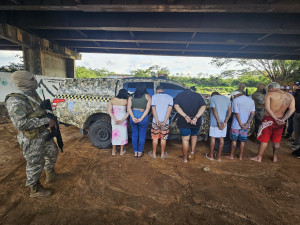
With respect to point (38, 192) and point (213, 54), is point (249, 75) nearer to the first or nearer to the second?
point (213, 54)

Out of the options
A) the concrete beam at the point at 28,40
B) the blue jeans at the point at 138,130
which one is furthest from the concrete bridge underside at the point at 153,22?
the blue jeans at the point at 138,130

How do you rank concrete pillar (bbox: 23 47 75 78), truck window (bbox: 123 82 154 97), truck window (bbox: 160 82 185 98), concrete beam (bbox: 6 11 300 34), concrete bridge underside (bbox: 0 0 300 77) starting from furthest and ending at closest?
1. concrete pillar (bbox: 23 47 75 78)
2. concrete beam (bbox: 6 11 300 34)
3. truck window (bbox: 160 82 185 98)
4. truck window (bbox: 123 82 154 97)
5. concrete bridge underside (bbox: 0 0 300 77)

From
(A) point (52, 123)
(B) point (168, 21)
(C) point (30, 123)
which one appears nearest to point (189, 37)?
(B) point (168, 21)

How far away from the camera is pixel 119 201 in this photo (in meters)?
2.32

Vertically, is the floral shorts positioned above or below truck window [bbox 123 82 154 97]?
below

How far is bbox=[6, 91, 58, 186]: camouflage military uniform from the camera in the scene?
203 centimetres

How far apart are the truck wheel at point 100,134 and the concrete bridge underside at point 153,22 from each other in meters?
3.28

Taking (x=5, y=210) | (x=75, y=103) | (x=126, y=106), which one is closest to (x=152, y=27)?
(x=126, y=106)

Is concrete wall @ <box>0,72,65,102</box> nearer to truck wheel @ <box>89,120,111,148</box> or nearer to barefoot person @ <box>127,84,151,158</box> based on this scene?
truck wheel @ <box>89,120,111,148</box>

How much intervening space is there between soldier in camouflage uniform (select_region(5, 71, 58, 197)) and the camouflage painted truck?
1.59 meters

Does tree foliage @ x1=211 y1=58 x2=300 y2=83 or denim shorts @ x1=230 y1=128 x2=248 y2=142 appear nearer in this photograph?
denim shorts @ x1=230 y1=128 x2=248 y2=142

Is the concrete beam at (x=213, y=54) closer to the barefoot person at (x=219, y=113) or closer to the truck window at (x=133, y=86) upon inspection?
the truck window at (x=133, y=86)

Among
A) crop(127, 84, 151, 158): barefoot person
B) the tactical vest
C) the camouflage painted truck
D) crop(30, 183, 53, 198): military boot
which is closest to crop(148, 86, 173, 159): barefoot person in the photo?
crop(127, 84, 151, 158): barefoot person

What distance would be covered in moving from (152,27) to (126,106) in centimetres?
336
